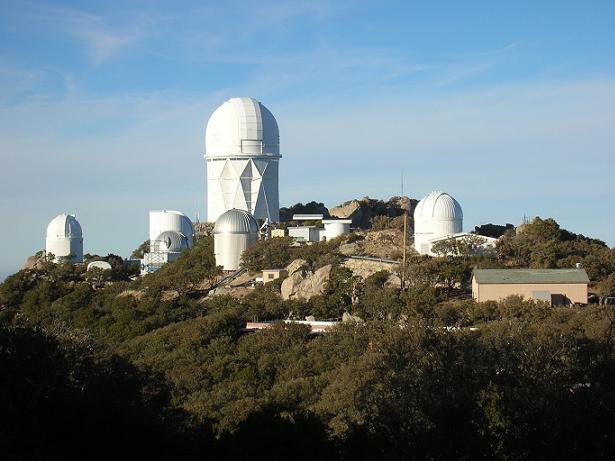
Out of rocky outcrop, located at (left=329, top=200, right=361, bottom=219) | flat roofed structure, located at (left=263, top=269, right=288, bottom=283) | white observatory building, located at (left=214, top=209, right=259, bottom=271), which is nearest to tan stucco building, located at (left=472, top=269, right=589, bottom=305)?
flat roofed structure, located at (left=263, top=269, right=288, bottom=283)

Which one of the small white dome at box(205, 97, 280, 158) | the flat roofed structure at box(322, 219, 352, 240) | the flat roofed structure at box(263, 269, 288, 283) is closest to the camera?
the flat roofed structure at box(263, 269, 288, 283)

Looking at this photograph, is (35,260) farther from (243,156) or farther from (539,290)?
(539,290)

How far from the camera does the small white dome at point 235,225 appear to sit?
174 ft

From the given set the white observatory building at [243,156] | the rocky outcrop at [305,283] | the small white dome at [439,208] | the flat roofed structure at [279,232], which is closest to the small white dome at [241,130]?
the white observatory building at [243,156]

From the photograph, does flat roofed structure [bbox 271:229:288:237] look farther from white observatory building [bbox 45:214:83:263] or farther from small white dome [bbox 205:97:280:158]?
white observatory building [bbox 45:214:83:263]

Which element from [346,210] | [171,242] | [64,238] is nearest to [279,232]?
[171,242]

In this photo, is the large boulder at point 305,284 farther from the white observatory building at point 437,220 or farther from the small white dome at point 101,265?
the small white dome at point 101,265

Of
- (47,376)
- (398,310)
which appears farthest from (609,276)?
(47,376)

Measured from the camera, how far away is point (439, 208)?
2055 inches

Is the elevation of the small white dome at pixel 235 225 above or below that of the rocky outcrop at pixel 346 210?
below

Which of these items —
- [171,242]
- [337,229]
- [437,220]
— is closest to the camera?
[437,220]

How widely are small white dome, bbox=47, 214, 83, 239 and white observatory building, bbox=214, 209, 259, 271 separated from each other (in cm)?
1448

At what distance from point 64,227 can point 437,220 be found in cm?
2437

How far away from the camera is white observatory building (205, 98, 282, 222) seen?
6228cm
